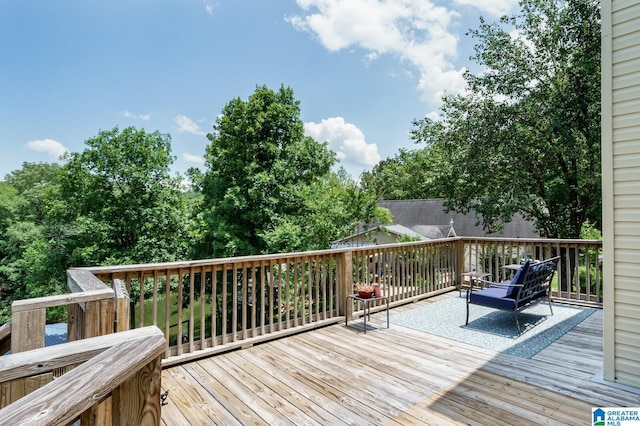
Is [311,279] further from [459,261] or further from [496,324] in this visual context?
[459,261]

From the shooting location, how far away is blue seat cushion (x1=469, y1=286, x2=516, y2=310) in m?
4.21

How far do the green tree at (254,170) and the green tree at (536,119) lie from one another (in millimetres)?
6087

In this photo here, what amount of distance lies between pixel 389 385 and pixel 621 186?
8.52 feet

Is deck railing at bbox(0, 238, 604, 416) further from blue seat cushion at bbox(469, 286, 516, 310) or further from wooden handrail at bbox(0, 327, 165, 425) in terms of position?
blue seat cushion at bbox(469, 286, 516, 310)

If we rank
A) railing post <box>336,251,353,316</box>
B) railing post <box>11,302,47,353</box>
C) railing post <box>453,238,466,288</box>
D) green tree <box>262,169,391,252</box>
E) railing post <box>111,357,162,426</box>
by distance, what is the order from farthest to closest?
green tree <box>262,169,391,252</box> < railing post <box>453,238,466,288</box> < railing post <box>336,251,353,316</box> < railing post <box>11,302,47,353</box> < railing post <box>111,357,162,426</box>

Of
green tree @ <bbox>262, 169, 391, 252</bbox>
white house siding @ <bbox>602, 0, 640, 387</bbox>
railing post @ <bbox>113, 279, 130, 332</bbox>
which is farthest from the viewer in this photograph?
green tree @ <bbox>262, 169, 391, 252</bbox>

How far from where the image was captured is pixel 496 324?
177 inches

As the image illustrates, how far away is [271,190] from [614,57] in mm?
11296

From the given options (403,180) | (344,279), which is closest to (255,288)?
(344,279)

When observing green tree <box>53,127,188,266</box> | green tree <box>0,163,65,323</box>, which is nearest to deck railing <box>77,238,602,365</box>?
green tree <box>53,127,188,266</box>

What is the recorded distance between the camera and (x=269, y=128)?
14.3 metres

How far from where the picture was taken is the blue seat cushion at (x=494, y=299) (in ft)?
13.8

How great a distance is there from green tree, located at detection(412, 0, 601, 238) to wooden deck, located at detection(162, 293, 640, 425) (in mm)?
7257

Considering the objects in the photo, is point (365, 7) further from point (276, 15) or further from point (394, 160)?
point (394, 160)
